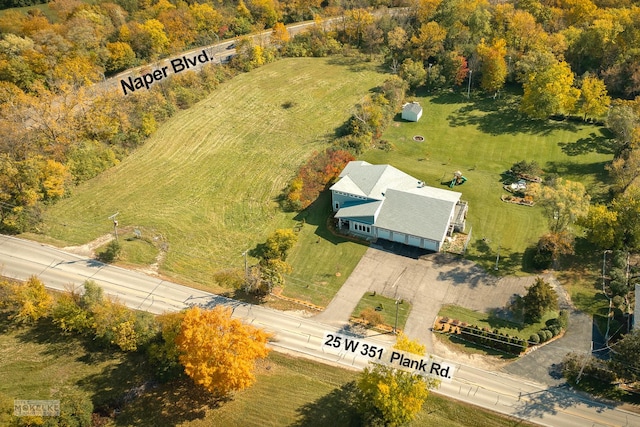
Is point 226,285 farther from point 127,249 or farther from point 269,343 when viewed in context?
point 127,249

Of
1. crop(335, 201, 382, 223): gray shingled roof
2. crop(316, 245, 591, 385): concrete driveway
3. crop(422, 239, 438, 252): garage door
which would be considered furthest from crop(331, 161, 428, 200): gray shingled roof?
crop(422, 239, 438, 252): garage door

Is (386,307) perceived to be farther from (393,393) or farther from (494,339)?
(393,393)

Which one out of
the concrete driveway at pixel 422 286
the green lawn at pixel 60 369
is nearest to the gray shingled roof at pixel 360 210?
the concrete driveway at pixel 422 286

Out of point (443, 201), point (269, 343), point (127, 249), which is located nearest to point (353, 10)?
point (443, 201)

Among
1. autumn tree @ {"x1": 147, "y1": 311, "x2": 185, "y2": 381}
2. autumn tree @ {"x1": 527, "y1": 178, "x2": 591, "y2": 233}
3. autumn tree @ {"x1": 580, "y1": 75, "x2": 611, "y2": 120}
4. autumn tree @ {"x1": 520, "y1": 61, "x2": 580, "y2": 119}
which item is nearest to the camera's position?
autumn tree @ {"x1": 147, "y1": 311, "x2": 185, "y2": 381}

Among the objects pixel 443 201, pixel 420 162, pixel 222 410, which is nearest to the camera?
pixel 222 410

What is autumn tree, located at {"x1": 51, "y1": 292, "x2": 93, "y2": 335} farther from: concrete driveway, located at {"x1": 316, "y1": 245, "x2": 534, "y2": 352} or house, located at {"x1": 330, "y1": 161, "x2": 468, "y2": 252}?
house, located at {"x1": 330, "y1": 161, "x2": 468, "y2": 252}
